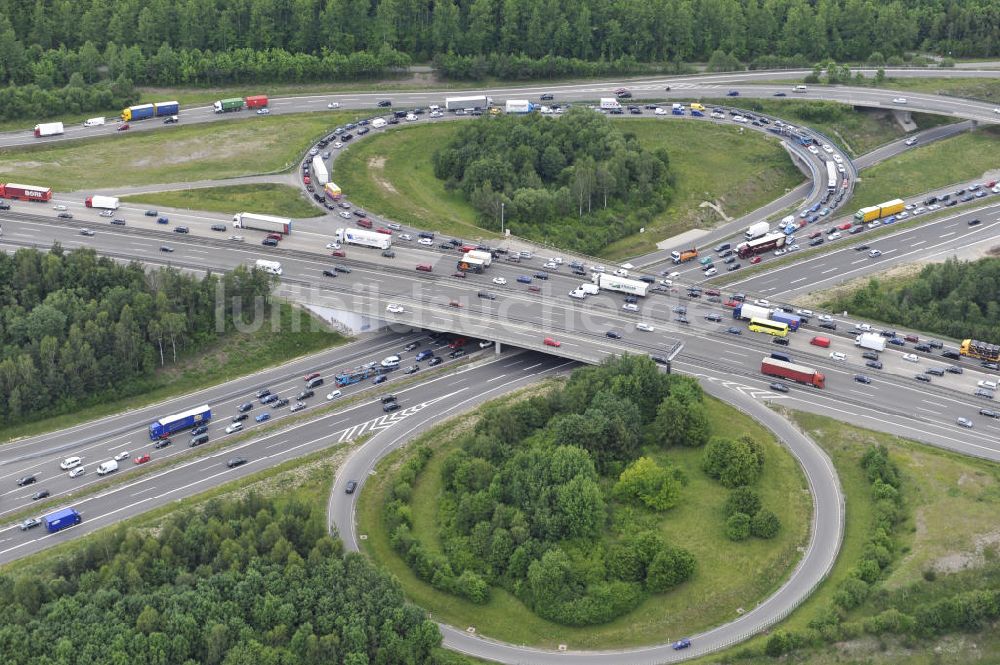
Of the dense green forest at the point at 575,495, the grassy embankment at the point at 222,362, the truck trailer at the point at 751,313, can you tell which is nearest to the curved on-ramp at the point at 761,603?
the dense green forest at the point at 575,495

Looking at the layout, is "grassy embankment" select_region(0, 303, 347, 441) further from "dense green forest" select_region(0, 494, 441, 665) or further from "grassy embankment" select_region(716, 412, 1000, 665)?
"grassy embankment" select_region(716, 412, 1000, 665)

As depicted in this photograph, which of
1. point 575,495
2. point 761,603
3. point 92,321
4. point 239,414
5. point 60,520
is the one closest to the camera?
point 761,603

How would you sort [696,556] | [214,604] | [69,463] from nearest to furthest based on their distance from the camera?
[214,604]
[696,556]
[69,463]

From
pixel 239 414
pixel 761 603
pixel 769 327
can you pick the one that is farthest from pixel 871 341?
pixel 239 414

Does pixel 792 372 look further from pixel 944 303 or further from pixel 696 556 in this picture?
pixel 696 556

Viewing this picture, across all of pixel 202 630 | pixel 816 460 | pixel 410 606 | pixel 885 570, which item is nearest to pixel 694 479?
pixel 816 460

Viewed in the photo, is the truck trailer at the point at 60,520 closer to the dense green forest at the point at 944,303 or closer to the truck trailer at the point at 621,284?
the truck trailer at the point at 621,284

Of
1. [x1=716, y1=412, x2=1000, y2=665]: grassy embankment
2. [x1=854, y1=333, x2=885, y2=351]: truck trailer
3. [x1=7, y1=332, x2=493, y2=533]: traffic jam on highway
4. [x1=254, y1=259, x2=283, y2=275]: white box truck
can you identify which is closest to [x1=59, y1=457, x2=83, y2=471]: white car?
[x1=7, y1=332, x2=493, y2=533]: traffic jam on highway

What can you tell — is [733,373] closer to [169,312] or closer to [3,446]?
[169,312]
